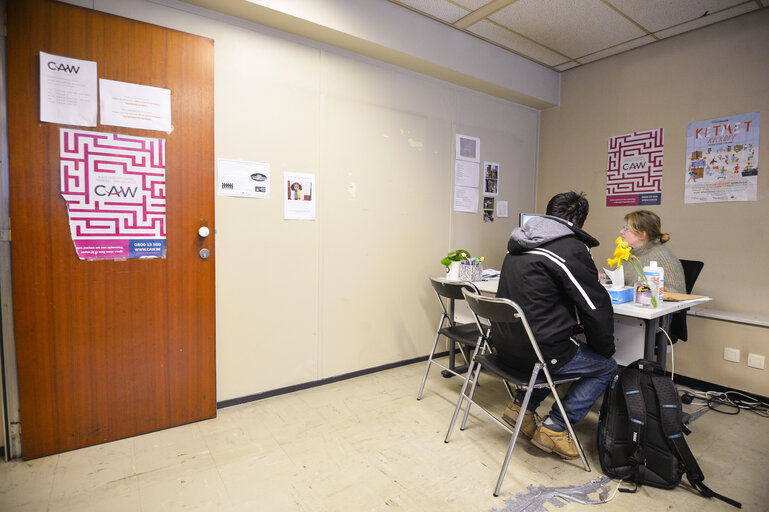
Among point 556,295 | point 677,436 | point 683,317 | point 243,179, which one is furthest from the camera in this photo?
point 683,317

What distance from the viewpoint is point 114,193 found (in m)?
2.08

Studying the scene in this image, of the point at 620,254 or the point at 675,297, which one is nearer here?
the point at 620,254

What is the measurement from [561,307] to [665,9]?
2.50 metres

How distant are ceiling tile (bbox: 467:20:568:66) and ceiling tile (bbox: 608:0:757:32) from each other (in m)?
0.72

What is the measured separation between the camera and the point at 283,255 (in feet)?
8.85

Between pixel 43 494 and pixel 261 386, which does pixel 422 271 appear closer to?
pixel 261 386

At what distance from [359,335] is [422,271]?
0.80 m

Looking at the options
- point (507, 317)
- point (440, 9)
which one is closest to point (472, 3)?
point (440, 9)

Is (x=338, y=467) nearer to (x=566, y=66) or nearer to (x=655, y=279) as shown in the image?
(x=655, y=279)

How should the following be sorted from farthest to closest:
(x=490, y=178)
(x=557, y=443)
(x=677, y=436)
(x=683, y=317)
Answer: (x=490, y=178)
(x=683, y=317)
(x=557, y=443)
(x=677, y=436)

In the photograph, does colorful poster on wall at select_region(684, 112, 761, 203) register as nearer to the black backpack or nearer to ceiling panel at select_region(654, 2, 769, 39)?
ceiling panel at select_region(654, 2, 769, 39)

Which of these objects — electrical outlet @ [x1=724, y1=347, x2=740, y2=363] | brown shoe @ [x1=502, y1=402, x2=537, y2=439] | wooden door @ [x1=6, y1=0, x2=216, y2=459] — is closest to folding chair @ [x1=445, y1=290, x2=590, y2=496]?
brown shoe @ [x1=502, y1=402, x2=537, y2=439]

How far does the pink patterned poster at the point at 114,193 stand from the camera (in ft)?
6.55

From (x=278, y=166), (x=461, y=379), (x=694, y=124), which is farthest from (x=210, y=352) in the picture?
(x=694, y=124)
